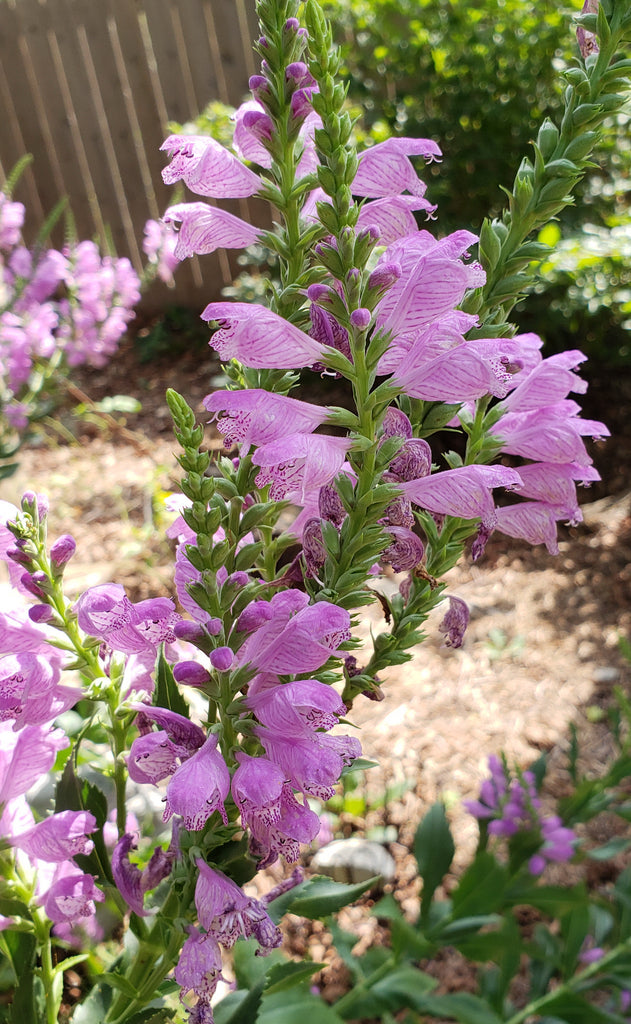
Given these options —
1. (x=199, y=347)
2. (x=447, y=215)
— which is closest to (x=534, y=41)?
(x=447, y=215)

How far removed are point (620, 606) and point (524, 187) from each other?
8.14 feet

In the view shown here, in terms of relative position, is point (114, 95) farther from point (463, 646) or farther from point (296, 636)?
point (296, 636)

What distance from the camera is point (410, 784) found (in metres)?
2.13

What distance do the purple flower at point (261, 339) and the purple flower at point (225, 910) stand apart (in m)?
0.35

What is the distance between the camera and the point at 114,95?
5402 mm

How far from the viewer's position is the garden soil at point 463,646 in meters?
2.04

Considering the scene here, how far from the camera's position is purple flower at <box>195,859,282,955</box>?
0.53 metres

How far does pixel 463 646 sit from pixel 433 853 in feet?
4.87

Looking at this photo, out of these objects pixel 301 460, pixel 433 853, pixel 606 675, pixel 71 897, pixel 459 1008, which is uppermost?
pixel 301 460

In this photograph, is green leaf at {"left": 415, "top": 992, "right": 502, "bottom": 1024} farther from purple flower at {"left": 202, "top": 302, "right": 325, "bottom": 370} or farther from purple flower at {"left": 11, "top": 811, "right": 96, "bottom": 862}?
purple flower at {"left": 202, "top": 302, "right": 325, "bottom": 370}

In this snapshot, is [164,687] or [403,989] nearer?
[164,687]

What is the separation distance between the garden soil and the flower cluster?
43 centimetres

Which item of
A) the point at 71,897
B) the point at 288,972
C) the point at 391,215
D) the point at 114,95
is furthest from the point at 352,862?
the point at 114,95

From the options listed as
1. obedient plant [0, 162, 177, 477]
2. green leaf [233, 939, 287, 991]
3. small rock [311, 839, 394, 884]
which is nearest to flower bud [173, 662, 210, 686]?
green leaf [233, 939, 287, 991]
